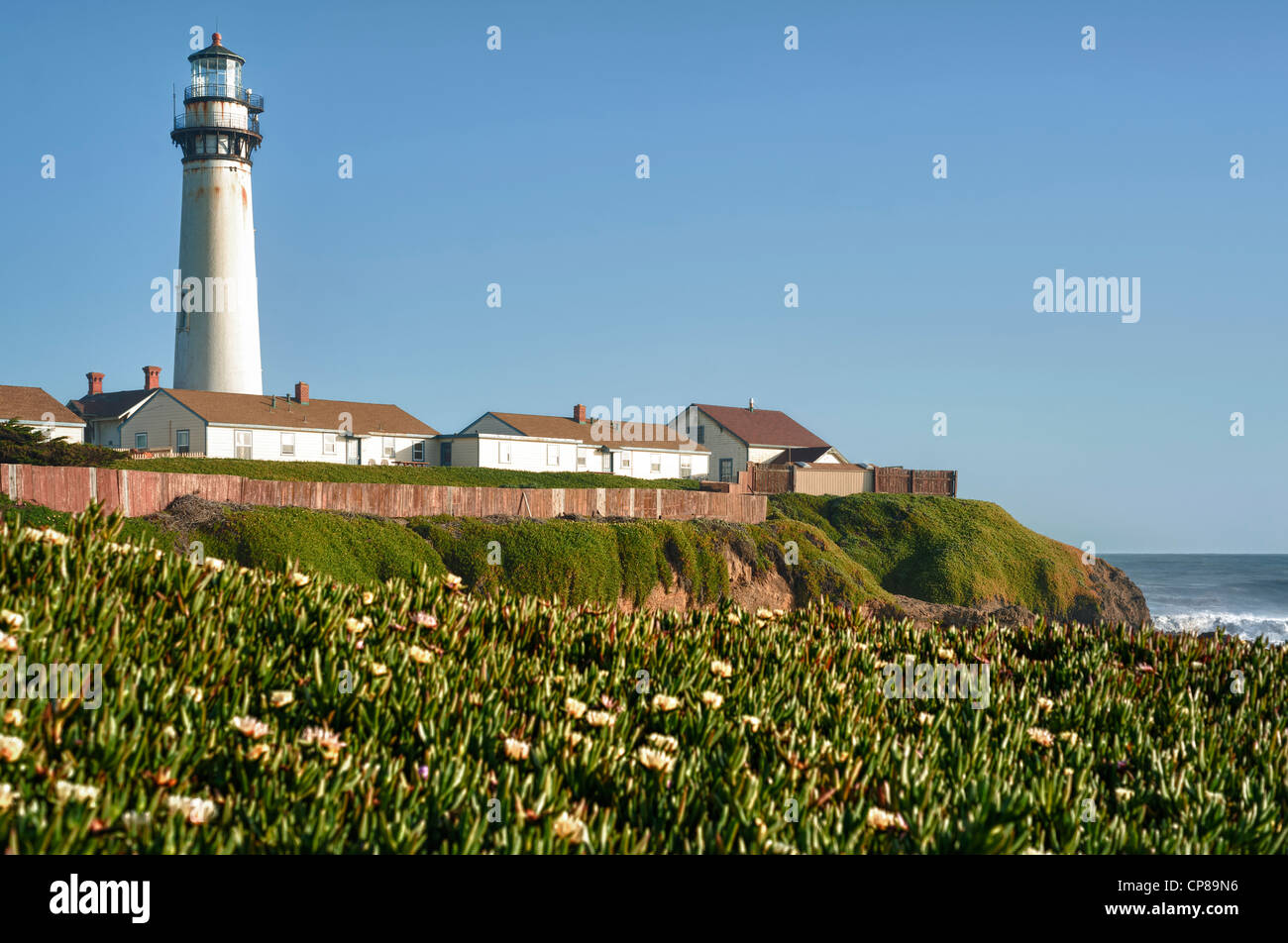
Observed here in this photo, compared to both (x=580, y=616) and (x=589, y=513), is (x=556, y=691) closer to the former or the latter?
(x=580, y=616)

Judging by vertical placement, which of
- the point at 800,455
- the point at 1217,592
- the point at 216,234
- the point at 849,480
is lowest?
the point at 1217,592

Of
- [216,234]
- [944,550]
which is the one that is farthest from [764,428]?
[216,234]

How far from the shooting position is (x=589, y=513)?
35.7m

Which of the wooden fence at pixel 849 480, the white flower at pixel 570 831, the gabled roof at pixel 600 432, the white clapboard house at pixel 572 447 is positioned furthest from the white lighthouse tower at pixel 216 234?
the white flower at pixel 570 831

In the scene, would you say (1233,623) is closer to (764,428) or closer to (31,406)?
(764,428)

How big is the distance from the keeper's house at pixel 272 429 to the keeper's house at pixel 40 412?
335 centimetres

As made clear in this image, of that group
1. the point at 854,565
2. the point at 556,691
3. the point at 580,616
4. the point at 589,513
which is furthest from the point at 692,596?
the point at 556,691

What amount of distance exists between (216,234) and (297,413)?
1060 cm

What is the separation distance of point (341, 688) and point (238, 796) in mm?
1195

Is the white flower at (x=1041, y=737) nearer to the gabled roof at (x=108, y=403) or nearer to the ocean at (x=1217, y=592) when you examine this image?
the ocean at (x=1217, y=592)

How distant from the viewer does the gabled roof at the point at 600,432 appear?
6375cm

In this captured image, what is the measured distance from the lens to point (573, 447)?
64.4 meters

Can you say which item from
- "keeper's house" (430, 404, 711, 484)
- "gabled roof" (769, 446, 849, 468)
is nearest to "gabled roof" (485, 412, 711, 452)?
"keeper's house" (430, 404, 711, 484)
